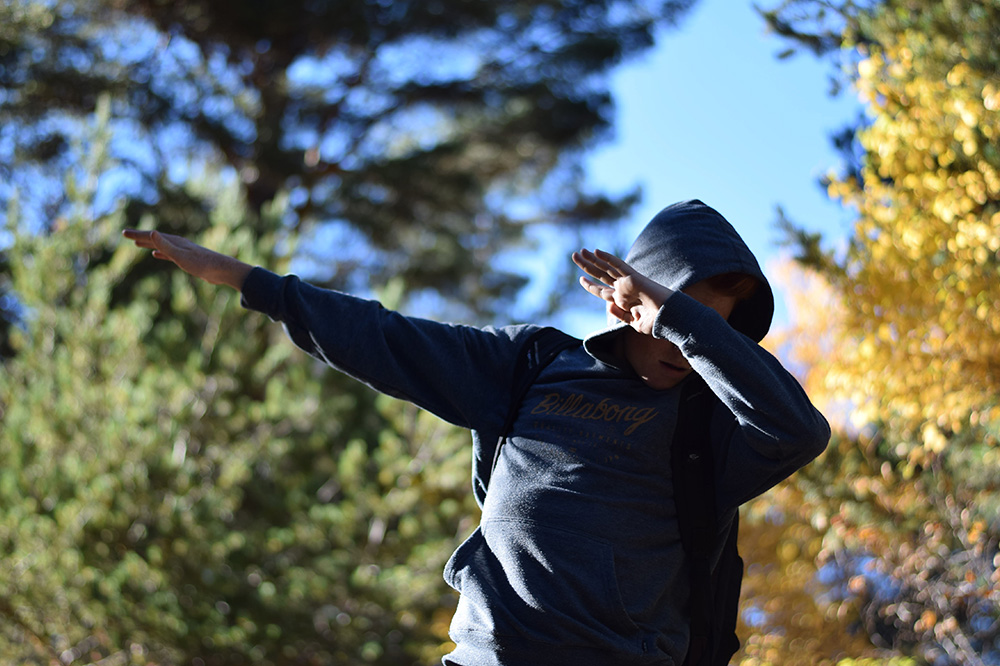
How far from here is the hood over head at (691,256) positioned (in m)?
1.46

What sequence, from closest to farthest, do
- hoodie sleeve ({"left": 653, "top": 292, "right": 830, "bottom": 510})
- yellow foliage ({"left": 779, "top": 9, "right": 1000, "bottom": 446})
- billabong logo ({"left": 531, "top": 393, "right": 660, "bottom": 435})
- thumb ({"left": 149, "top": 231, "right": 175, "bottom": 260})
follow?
hoodie sleeve ({"left": 653, "top": 292, "right": 830, "bottom": 510}), billabong logo ({"left": 531, "top": 393, "right": 660, "bottom": 435}), thumb ({"left": 149, "top": 231, "right": 175, "bottom": 260}), yellow foliage ({"left": 779, "top": 9, "right": 1000, "bottom": 446})

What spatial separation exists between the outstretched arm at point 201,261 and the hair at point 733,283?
0.83 metres

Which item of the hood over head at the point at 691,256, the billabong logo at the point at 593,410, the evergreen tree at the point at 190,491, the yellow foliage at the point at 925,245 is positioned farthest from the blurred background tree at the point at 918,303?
the evergreen tree at the point at 190,491

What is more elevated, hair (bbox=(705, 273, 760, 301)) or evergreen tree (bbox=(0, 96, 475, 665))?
hair (bbox=(705, 273, 760, 301))

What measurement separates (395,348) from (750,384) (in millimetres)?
628

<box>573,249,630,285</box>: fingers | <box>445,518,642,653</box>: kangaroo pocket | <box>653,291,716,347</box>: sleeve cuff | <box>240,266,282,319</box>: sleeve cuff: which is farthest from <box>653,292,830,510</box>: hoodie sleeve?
<box>240,266,282,319</box>: sleeve cuff

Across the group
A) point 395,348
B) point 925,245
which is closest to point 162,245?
point 395,348

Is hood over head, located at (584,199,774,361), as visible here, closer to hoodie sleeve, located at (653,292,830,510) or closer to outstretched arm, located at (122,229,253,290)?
hoodie sleeve, located at (653,292,830,510)

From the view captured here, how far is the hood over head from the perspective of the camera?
1.46 meters

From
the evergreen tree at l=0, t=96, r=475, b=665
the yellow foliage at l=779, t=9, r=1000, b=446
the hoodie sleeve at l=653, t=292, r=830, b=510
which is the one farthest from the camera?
the evergreen tree at l=0, t=96, r=475, b=665

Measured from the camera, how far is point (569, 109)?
32.3ft

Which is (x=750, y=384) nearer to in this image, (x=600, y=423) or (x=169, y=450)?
(x=600, y=423)

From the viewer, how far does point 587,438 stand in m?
1.43

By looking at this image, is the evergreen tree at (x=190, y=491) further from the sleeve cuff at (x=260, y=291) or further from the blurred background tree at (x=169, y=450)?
the sleeve cuff at (x=260, y=291)
